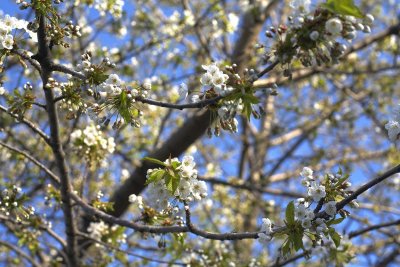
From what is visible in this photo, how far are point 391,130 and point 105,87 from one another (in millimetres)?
1368

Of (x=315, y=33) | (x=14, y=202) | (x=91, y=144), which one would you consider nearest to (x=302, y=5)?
(x=315, y=33)

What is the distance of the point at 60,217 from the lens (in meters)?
6.29

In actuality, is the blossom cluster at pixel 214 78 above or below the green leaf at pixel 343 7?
above

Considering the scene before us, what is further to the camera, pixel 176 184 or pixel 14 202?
pixel 14 202

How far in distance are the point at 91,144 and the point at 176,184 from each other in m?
1.66

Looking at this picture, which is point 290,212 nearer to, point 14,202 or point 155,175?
point 155,175

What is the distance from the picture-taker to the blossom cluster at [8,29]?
8.19ft

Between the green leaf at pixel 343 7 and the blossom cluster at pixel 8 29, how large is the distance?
4.86 ft

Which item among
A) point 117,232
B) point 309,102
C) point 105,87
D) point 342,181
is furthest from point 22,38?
point 309,102

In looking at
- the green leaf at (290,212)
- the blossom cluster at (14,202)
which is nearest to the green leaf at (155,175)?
the green leaf at (290,212)

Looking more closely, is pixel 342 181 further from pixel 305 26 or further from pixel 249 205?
pixel 249 205

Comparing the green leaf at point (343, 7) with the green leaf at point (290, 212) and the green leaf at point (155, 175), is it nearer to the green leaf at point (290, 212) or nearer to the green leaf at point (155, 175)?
the green leaf at point (290, 212)

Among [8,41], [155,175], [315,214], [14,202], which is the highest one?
[8,41]

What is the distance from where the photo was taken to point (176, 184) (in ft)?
8.23
